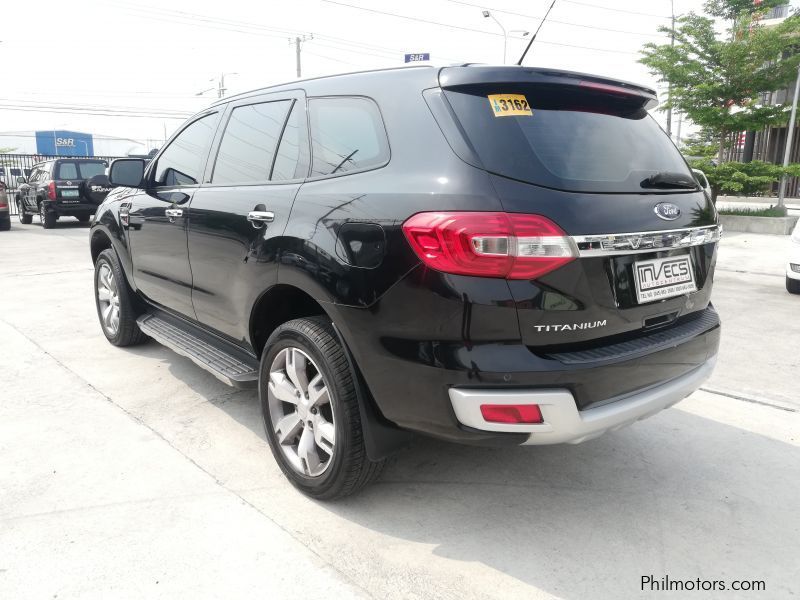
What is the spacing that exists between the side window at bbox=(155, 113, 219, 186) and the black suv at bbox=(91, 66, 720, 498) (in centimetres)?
67

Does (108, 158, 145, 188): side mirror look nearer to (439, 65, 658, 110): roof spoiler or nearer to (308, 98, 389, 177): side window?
(308, 98, 389, 177): side window

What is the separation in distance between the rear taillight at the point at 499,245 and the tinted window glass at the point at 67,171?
15.9 m

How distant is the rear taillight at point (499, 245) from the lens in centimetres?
204

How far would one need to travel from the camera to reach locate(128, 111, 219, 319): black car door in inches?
143

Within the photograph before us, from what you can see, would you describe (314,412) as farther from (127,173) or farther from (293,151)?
(127,173)

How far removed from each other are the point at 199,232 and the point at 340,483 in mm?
1642

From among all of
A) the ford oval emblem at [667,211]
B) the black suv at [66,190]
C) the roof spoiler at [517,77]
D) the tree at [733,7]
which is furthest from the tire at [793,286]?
the black suv at [66,190]

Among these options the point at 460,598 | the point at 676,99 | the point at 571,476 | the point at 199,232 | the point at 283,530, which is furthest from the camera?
the point at 676,99

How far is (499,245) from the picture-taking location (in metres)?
2.04

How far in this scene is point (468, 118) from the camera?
2.21 m

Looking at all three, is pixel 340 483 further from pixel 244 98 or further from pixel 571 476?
pixel 244 98

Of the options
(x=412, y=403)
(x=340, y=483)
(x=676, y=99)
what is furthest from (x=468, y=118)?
(x=676, y=99)

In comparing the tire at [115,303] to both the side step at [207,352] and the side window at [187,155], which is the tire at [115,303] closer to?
the side step at [207,352]

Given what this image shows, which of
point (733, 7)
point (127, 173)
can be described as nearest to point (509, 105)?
point (127, 173)
